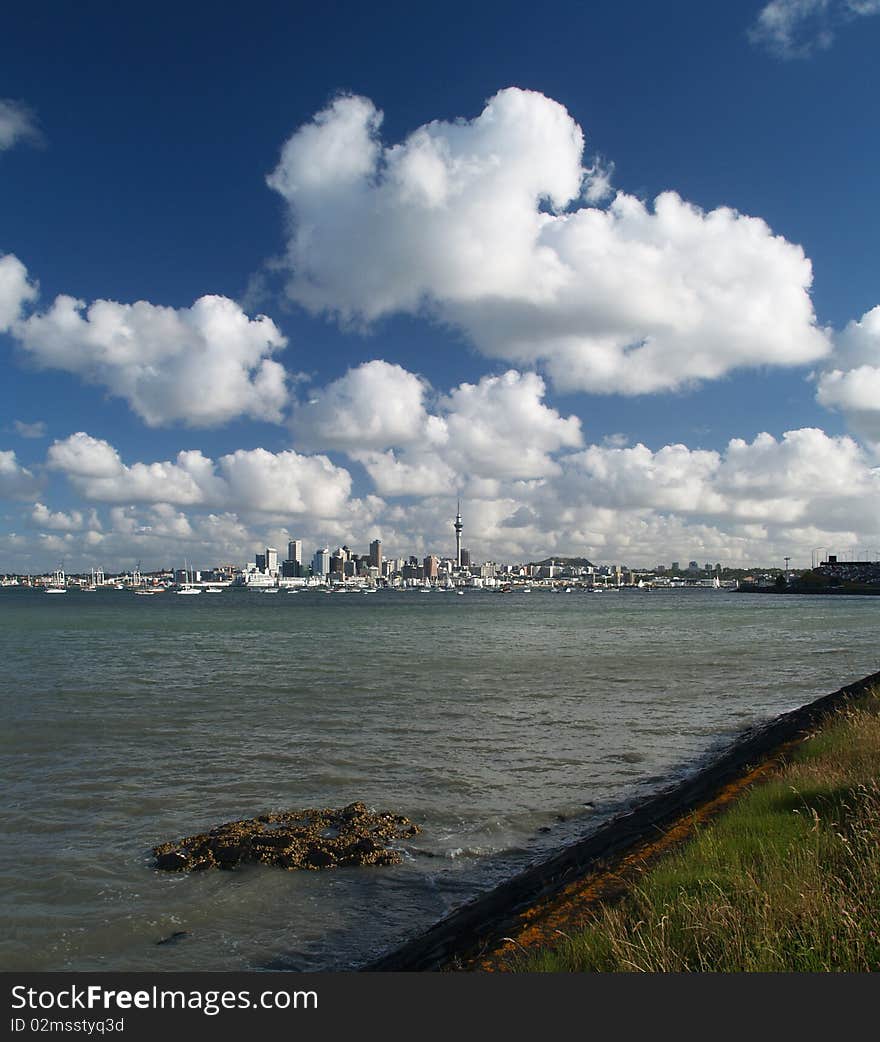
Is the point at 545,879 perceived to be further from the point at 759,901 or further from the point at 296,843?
the point at 296,843

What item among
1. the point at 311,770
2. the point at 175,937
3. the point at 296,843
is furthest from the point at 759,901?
the point at 311,770

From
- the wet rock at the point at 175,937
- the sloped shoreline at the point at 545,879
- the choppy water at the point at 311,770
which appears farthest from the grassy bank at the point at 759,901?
the wet rock at the point at 175,937

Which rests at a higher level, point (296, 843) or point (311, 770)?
point (296, 843)

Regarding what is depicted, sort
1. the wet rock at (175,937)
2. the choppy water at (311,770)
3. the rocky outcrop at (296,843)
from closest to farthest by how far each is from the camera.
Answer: the wet rock at (175,937) < the choppy water at (311,770) < the rocky outcrop at (296,843)

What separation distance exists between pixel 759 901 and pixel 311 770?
12.5 meters

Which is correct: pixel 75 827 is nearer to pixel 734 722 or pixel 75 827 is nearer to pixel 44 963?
pixel 44 963

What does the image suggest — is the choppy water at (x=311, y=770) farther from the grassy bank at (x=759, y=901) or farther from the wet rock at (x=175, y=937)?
the grassy bank at (x=759, y=901)

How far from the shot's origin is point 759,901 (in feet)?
18.1

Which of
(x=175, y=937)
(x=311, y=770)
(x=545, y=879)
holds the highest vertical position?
(x=545, y=879)

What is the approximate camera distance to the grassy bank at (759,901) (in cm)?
490

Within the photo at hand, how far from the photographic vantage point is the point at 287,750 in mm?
18531

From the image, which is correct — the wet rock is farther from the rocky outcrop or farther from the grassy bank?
the grassy bank

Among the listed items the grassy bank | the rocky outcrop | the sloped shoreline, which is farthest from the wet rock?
the grassy bank

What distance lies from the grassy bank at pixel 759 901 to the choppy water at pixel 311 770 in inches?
138
